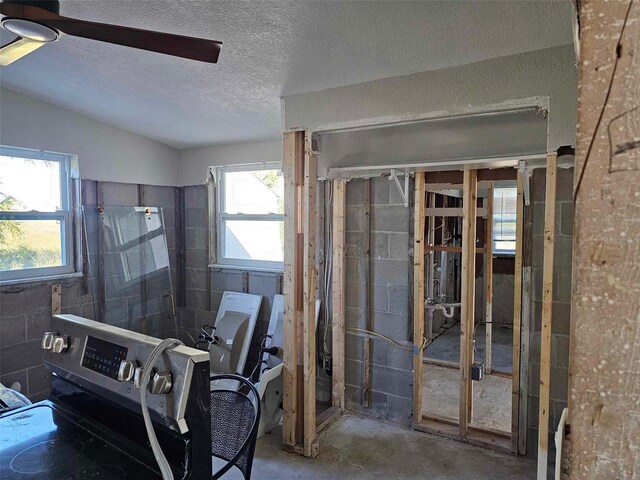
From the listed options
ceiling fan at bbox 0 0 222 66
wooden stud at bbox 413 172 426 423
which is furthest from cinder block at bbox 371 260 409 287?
ceiling fan at bbox 0 0 222 66

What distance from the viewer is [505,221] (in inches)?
258

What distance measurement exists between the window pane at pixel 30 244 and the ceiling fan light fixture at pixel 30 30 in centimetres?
247

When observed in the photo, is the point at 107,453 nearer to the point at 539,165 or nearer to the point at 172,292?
the point at 539,165

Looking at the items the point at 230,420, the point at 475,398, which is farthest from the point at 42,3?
the point at 475,398

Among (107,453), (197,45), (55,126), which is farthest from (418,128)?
(55,126)

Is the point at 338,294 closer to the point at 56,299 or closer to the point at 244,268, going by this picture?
the point at 244,268

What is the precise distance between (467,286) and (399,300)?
22.1 inches

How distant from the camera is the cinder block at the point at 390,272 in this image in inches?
139

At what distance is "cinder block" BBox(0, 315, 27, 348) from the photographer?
333 cm

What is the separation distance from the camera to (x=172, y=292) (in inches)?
184

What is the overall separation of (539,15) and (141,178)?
3792 millimetres

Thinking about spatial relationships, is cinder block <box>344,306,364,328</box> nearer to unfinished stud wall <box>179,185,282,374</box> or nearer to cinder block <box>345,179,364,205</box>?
cinder block <box>345,179,364,205</box>

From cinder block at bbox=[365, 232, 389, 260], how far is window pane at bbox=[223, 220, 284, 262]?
103 centimetres

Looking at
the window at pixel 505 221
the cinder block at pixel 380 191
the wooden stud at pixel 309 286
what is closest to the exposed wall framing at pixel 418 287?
the cinder block at pixel 380 191
